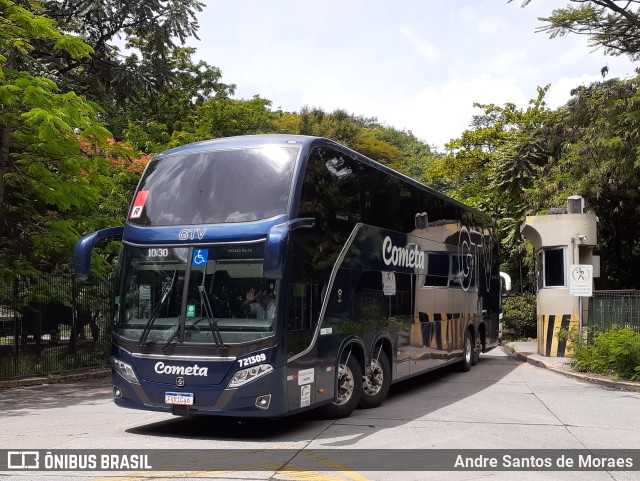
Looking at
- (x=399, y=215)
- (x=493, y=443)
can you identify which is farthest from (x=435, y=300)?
(x=493, y=443)

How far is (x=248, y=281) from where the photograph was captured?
29.3ft

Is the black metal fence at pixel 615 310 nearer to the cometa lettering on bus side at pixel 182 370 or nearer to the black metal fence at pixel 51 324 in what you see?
the cometa lettering on bus side at pixel 182 370

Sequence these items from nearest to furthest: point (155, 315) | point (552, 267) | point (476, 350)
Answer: point (155, 315), point (476, 350), point (552, 267)

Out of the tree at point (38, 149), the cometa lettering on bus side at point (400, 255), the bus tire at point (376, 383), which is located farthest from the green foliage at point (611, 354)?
the tree at point (38, 149)

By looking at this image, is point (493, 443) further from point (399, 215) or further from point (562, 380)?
point (562, 380)

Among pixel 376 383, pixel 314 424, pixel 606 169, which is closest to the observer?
pixel 314 424

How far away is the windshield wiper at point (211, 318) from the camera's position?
Answer: 8.80m

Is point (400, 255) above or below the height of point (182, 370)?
above

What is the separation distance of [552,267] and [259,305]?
14869 millimetres

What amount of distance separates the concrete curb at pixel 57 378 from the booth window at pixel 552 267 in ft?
42.6

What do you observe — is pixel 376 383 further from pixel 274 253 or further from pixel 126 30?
pixel 126 30

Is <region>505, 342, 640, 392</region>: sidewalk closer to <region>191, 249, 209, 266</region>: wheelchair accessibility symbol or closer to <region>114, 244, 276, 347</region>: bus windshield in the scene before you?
<region>114, 244, 276, 347</region>: bus windshield

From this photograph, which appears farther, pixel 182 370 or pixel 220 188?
pixel 220 188

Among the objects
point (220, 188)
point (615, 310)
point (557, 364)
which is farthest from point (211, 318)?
point (615, 310)
